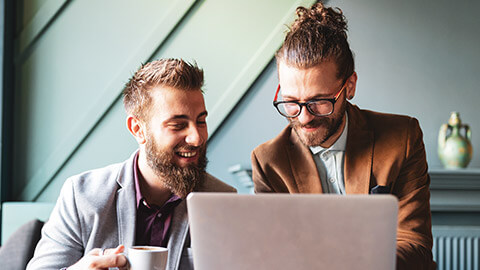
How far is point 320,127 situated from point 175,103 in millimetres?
461

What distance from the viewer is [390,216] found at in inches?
31.1

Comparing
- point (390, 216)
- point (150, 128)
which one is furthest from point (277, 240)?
point (150, 128)

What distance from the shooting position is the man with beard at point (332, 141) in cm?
150

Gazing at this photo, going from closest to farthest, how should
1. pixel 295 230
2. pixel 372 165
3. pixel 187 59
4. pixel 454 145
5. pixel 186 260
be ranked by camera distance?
pixel 295 230, pixel 186 260, pixel 372 165, pixel 454 145, pixel 187 59

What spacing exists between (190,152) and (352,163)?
20.2 inches

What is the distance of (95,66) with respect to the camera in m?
2.83

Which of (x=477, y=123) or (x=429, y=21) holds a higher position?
(x=429, y=21)

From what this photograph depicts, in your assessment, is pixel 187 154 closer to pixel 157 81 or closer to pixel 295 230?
pixel 157 81

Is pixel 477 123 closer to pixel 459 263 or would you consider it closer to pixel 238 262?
pixel 459 263

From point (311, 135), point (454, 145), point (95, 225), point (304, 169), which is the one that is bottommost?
point (95, 225)

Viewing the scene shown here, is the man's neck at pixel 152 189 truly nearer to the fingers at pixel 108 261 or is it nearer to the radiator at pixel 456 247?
the fingers at pixel 108 261


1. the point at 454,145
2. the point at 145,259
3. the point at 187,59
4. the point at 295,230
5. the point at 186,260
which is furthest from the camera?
the point at 187,59

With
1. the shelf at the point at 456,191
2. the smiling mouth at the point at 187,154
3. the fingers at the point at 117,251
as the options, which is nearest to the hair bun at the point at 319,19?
the smiling mouth at the point at 187,154

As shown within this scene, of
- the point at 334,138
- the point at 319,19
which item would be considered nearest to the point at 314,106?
the point at 334,138
